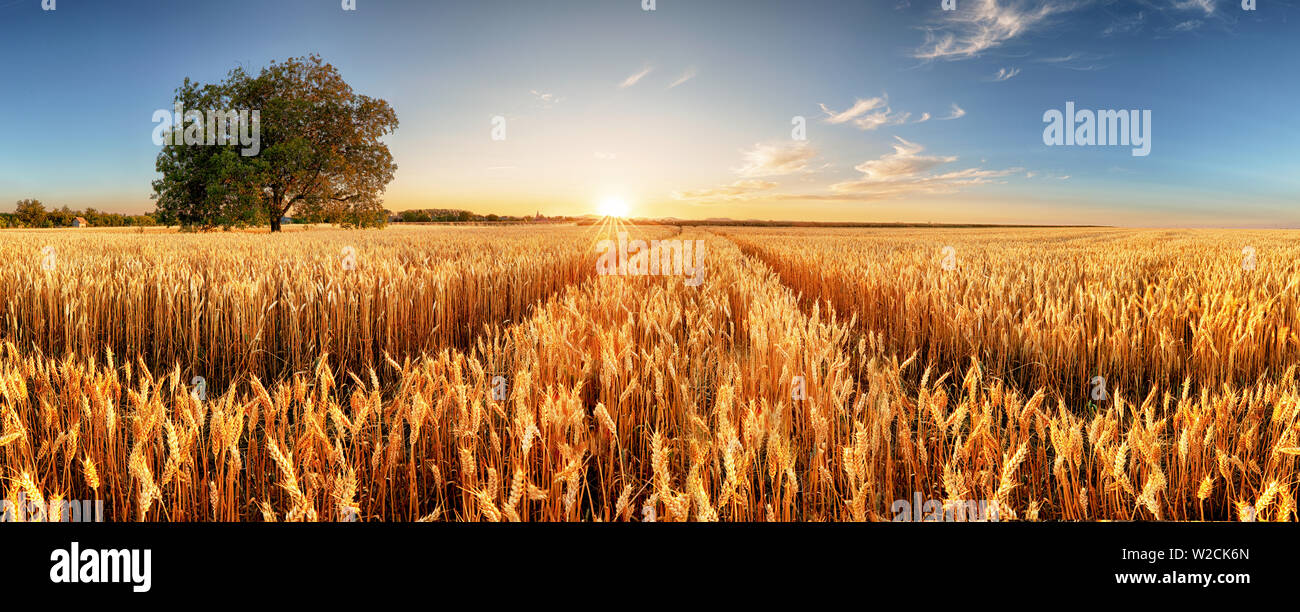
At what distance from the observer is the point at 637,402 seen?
2.14 meters

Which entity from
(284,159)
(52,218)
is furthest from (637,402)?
(52,218)

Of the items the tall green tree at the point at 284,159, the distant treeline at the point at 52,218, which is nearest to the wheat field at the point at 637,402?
the tall green tree at the point at 284,159

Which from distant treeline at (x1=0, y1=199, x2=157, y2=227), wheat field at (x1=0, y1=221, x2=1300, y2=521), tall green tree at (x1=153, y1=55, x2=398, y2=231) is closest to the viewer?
wheat field at (x1=0, y1=221, x2=1300, y2=521)

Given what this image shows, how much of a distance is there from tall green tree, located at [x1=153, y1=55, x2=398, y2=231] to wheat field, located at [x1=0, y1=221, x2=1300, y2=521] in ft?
77.3

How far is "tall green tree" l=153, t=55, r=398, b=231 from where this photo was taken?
2405cm

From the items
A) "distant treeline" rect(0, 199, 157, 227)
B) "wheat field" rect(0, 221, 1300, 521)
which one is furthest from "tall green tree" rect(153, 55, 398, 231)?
"distant treeline" rect(0, 199, 157, 227)

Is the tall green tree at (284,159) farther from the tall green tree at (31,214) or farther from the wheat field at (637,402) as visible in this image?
the tall green tree at (31,214)

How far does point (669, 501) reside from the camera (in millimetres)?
1048

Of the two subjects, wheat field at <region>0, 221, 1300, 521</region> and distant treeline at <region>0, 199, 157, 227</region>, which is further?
distant treeline at <region>0, 199, 157, 227</region>

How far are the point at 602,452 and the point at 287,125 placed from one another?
32.0 meters

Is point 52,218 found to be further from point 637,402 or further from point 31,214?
point 637,402

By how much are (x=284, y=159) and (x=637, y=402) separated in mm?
29134

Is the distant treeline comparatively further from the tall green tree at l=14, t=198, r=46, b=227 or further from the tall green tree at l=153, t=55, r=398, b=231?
the tall green tree at l=153, t=55, r=398, b=231
